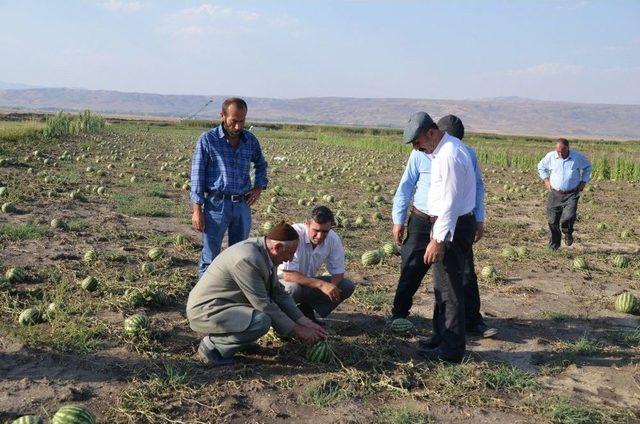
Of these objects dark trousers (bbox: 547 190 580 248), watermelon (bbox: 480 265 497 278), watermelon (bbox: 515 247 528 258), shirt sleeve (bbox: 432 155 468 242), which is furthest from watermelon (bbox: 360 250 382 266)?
shirt sleeve (bbox: 432 155 468 242)

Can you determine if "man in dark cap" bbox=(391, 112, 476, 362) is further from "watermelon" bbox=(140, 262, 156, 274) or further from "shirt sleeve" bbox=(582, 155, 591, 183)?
"shirt sleeve" bbox=(582, 155, 591, 183)

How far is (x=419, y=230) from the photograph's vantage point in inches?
251

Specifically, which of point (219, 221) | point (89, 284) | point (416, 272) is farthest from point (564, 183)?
point (89, 284)

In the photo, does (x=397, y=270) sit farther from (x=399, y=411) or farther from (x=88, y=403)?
(x=88, y=403)

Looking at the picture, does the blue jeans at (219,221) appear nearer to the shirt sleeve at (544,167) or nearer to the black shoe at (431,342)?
the black shoe at (431,342)

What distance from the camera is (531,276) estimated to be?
9.42 metres

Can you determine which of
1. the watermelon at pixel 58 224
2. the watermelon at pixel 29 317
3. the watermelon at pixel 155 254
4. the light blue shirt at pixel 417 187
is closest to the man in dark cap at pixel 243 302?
the light blue shirt at pixel 417 187

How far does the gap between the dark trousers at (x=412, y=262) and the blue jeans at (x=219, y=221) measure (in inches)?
76.3

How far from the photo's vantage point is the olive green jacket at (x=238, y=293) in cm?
519

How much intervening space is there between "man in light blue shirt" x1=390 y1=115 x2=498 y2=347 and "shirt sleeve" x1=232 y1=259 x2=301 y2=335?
1.78 m

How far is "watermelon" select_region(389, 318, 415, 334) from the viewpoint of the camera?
650cm

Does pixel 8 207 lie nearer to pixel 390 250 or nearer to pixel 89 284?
pixel 89 284

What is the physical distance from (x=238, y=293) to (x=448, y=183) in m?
2.25

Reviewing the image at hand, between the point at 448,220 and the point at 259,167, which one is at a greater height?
the point at 259,167
